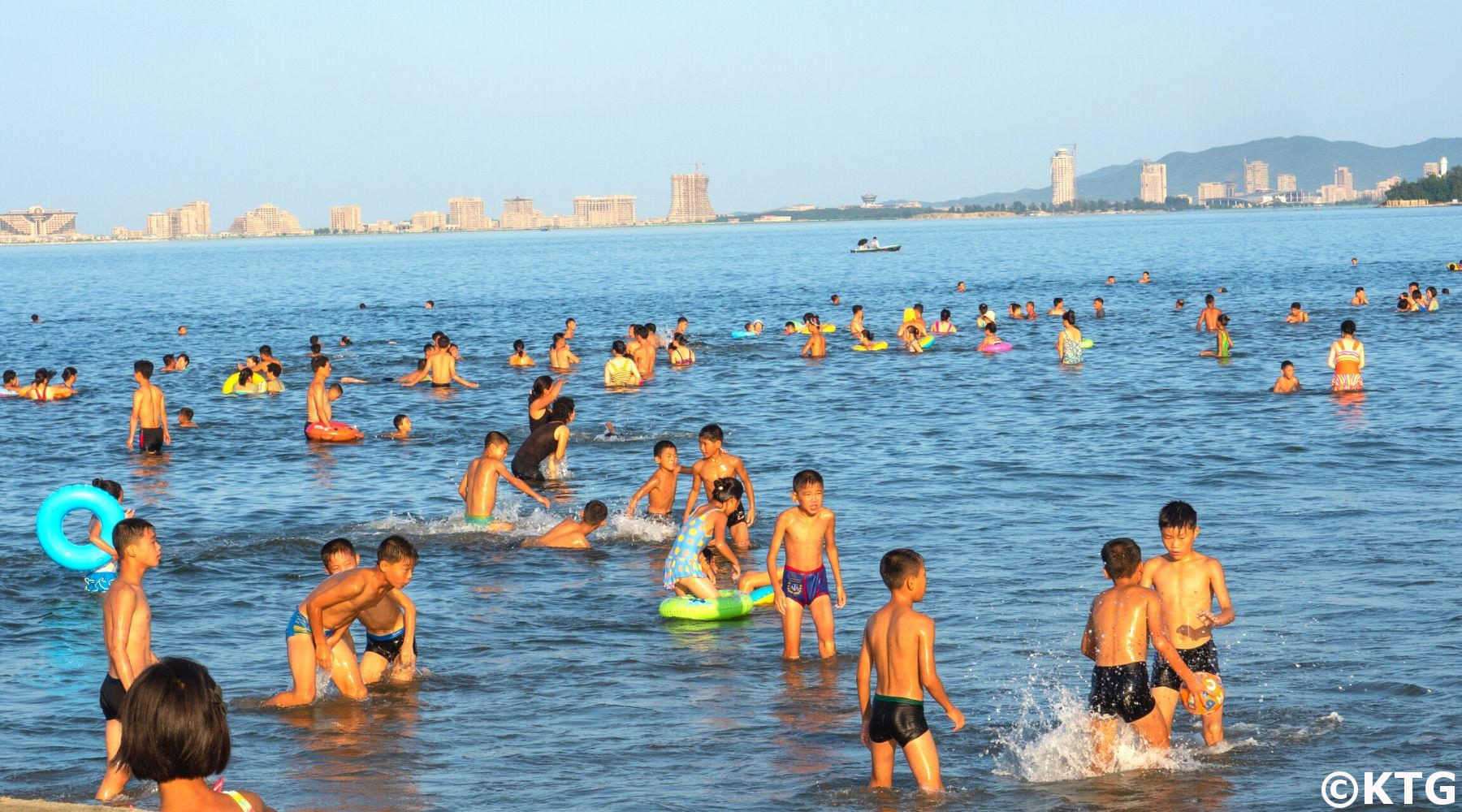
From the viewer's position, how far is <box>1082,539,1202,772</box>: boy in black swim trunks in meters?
7.66

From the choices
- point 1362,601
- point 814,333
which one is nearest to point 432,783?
point 1362,601

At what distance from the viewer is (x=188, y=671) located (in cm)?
388

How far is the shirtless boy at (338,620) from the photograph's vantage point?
9.12m

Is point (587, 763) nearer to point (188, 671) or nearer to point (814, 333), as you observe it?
point (188, 671)

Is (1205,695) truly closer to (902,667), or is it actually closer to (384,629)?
(902,667)

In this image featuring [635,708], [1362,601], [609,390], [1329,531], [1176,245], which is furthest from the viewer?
[1176,245]

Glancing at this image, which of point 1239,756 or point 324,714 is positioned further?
point 324,714

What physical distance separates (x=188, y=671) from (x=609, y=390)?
24639mm

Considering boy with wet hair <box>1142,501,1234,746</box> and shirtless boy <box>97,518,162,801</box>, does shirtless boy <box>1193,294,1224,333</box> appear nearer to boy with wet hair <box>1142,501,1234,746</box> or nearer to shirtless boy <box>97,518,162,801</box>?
boy with wet hair <box>1142,501,1234,746</box>

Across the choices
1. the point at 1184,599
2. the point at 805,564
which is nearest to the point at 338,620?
the point at 805,564

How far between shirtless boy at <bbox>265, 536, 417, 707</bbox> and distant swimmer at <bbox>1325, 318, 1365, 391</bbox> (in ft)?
61.6

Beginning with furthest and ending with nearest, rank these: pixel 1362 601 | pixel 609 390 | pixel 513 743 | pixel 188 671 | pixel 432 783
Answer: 1. pixel 609 390
2. pixel 1362 601
3. pixel 513 743
4. pixel 432 783
5. pixel 188 671

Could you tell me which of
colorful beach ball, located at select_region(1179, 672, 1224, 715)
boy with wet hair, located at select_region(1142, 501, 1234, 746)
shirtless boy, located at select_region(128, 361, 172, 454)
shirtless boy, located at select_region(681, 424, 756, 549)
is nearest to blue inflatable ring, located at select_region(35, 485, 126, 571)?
shirtless boy, located at select_region(681, 424, 756, 549)

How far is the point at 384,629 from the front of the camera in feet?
32.9
